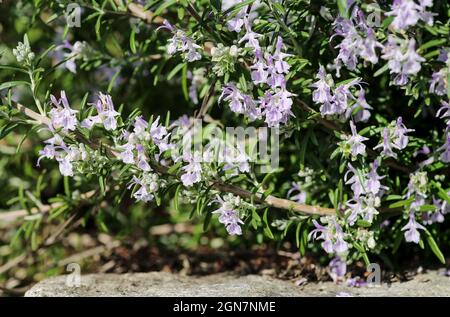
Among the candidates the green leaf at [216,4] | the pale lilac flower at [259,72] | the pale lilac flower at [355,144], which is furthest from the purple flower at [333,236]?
the green leaf at [216,4]

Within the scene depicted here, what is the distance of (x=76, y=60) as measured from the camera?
240 centimetres

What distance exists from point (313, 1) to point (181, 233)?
4.61 feet

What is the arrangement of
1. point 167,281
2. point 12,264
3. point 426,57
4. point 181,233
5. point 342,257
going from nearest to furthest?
point 426,57
point 342,257
point 167,281
point 12,264
point 181,233

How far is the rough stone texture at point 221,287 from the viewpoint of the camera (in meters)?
2.08

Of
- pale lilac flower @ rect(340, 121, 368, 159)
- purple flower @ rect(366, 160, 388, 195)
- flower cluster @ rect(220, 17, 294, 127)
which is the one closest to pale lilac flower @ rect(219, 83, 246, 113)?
flower cluster @ rect(220, 17, 294, 127)

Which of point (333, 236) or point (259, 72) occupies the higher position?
point (259, 72)

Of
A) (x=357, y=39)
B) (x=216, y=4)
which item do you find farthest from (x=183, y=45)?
(x=357, y=39)

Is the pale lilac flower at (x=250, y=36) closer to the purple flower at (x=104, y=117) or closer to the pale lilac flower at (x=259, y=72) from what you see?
the pale lilac flower at (x=259, y=72)

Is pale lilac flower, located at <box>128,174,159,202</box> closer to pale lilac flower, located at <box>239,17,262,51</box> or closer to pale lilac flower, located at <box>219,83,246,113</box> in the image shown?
pale lilac flower, located at <box>219,83,246,113</box>

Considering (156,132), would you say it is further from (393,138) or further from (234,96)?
(393,138)

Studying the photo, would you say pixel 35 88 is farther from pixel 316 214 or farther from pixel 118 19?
pixel 316 214

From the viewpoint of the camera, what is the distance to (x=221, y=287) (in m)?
2.14

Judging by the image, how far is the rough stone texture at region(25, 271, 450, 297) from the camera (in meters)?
2.08

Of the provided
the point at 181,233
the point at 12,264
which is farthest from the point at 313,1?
the point at 12,264
